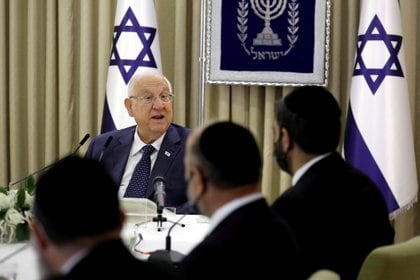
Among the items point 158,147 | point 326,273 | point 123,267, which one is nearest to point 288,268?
point 326,273

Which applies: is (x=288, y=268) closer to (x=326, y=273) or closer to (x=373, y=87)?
(x=326, y=273)

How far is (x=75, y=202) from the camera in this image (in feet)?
4.38

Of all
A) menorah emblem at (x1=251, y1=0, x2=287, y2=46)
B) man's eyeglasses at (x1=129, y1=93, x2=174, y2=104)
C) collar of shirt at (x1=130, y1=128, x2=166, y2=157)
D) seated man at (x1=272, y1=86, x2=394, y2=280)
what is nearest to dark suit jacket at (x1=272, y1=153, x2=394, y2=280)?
seated man at (x1=272, y1=86, x2=394, y2=280)

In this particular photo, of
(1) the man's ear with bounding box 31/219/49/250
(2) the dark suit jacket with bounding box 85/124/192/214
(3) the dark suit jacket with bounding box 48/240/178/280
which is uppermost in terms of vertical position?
(1) the man's ear with bounding box 31/219/49/250

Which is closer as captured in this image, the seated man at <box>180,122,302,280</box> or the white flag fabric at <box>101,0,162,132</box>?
the seated man at <box>180,122,302,280</box>

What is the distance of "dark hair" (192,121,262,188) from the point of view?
178 cm

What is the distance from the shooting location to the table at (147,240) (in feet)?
8.50

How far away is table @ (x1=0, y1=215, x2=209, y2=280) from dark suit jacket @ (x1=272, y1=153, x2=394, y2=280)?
0.74 m

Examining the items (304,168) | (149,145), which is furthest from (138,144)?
(304,168)

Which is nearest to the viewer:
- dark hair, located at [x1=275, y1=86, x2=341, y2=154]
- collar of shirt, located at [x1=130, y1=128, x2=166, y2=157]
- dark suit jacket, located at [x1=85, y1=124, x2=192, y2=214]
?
dark hair, located at [x1=275, y1=86, x2=341, y2=154]

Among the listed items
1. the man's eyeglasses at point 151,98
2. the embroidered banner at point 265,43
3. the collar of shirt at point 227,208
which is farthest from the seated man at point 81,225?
the embroidered banner at point 265,43

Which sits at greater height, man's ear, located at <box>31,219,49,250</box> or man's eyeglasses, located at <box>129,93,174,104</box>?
man's eyeglasses, located at <box>129,93,174,104</box>

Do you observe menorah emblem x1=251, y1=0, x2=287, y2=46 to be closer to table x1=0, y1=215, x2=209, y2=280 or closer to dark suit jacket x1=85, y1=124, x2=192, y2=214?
dark suit jacket x1=85, y1=124, x2=192, y2=214

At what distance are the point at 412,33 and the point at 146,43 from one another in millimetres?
1918
